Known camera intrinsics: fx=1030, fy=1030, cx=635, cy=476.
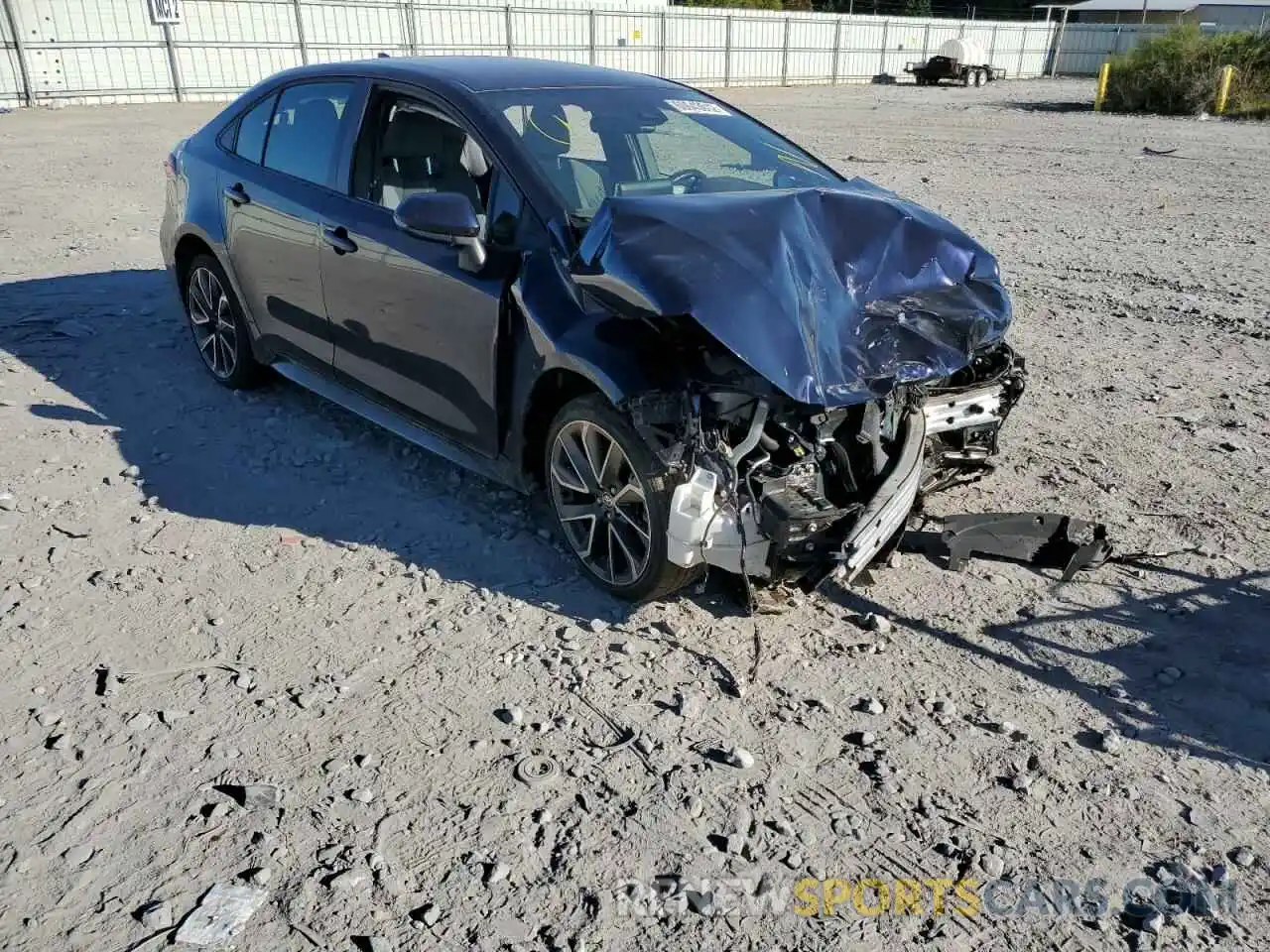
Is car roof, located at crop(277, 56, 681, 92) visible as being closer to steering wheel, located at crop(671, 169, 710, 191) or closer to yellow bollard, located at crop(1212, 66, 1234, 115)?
steering wheel, located at crop(671, 169, 710, 191)

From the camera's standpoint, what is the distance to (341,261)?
15.4 ft

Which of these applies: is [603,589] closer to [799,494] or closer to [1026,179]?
[799,494]

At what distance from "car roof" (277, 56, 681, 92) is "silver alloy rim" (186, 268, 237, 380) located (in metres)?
1.43

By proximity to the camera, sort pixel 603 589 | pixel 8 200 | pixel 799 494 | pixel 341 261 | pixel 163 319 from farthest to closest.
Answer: pixel 8 200 < pixel 163 319 < pixel 341 261 < pixel 603 589 < pixel 799 494

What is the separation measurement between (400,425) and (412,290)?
2.25 ft

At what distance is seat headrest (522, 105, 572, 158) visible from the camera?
4.15 metres

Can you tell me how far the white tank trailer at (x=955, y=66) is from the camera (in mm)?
40125

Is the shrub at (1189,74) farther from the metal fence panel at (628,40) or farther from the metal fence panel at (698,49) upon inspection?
the metal fence panel at (628,40)

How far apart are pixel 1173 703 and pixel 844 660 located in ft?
3.45

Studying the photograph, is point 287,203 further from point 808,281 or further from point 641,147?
point 808,281

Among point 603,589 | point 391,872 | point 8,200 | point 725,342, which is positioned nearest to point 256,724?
point 391,872

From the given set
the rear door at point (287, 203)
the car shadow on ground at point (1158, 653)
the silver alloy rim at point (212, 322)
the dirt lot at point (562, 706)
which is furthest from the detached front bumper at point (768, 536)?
the silver alloy rim at point (212, 322)

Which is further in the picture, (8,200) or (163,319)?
(8,200)

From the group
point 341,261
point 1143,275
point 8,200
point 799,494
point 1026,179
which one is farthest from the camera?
point 1026,179
